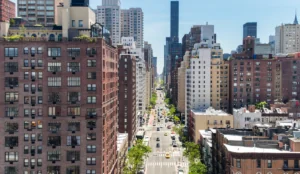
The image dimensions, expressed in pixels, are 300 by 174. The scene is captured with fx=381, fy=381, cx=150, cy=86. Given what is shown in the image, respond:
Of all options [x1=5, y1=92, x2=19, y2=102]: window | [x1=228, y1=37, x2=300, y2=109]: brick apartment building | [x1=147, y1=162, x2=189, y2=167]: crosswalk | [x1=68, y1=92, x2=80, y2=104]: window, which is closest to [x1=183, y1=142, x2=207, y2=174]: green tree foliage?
[x1=147, y1=162, x2=189, y2=167]: crosswalk

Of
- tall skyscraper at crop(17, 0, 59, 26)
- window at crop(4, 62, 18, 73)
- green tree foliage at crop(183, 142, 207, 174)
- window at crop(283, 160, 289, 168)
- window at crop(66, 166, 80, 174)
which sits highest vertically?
tall skyscraper at crop(17, 0, 59, 26)

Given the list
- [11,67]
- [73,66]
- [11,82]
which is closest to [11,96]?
[11,82]

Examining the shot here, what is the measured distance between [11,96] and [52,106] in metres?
8.53

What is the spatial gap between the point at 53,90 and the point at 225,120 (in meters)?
91.2

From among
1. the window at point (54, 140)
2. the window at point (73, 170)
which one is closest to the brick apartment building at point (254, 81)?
the window at point (73, 170)

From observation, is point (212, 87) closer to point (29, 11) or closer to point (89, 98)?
point (29, 11)

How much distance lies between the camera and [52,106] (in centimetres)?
7788

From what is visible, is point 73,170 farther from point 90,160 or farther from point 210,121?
point 210,121

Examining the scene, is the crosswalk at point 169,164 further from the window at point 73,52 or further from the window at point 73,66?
the window at point 73,52

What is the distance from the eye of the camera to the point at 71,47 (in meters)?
77.0

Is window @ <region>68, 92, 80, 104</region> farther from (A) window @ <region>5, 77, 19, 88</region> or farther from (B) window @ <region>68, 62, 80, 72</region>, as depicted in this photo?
(A) window @ <region>5, 77, 19, 88</region>

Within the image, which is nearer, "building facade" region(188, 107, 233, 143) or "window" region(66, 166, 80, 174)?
"window" region(66, 166, 80, 174)

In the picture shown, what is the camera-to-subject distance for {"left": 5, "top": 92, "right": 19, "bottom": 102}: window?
7744 centimetres

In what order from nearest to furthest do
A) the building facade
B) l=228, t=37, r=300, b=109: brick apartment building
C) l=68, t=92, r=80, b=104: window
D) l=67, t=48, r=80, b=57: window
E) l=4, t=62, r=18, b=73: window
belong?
1. l=67, t=48, r=80, b=57: window
2. l=4, t=62, r=18, b=73: window
3. l=68, t=92, r=80, b=104: window
4. the building facade
5. l=228, t=37, r=300, b=109: brick apartment building
